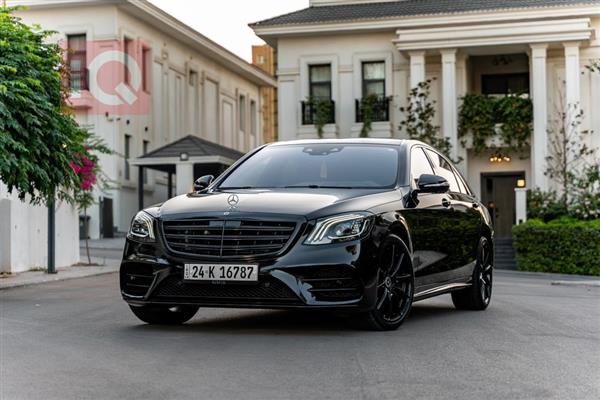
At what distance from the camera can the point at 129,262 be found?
9.88m

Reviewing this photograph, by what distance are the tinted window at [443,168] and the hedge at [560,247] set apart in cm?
1535

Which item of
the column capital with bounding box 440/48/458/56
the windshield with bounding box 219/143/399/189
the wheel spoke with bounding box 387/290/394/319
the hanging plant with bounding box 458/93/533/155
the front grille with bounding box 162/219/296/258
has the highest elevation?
the column capital with bounding box 440/48/458/56

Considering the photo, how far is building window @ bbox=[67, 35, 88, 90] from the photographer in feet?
139

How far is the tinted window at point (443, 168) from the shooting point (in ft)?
39.0

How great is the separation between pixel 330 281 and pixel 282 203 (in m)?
0.81

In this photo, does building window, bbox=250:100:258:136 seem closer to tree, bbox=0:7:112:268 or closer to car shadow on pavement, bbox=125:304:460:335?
tree, bbox=0:7:112:268

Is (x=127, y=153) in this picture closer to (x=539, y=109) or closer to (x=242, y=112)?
(x=539, y=109)

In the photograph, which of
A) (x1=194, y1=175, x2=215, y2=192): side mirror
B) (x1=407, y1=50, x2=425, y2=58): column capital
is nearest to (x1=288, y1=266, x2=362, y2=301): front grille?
(x1=194, y1=175, x2=215, y2=192): side mirror

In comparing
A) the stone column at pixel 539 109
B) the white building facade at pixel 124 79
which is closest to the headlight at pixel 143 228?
the white building facade at pixel 124 79

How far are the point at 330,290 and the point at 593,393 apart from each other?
2.81 metres

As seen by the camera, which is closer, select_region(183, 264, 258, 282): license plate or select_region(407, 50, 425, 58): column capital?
select_region(183, 264, 258, 282): license plate

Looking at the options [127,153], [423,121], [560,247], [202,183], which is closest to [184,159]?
[127,153]

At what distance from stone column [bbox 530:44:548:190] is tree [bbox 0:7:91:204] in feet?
77.4

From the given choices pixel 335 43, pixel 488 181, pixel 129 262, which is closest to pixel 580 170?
pixel 488 181
